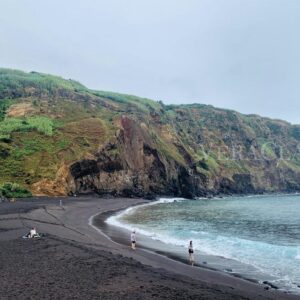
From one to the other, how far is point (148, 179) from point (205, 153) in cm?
5754

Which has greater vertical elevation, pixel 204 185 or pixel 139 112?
pixel 139 112

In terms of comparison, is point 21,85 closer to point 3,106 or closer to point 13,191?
point 3,106

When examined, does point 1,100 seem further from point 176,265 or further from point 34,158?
point 176,265

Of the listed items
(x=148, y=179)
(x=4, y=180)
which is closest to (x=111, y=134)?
(x=148, y=179)

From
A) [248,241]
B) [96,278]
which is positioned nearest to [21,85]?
[248,241]

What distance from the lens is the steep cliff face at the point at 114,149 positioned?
80500 mm

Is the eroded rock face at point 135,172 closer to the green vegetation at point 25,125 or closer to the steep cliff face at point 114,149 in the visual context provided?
the steep cliff face at point 114,149

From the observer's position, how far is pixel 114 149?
93.2 meters

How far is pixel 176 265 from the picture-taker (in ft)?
73.3

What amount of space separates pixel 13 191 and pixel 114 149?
2980cm

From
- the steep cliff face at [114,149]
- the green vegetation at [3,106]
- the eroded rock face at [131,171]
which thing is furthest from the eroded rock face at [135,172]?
the green vegetation at [3,106]

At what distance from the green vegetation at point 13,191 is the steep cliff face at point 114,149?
119 inches

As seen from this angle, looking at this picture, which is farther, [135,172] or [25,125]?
[135,172]

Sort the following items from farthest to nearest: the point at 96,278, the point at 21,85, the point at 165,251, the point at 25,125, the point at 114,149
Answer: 1. the point at 21,85
2. the point at 114,149
3. the point at 25,125
4. the point at 165,251
5. the point at 96,278
